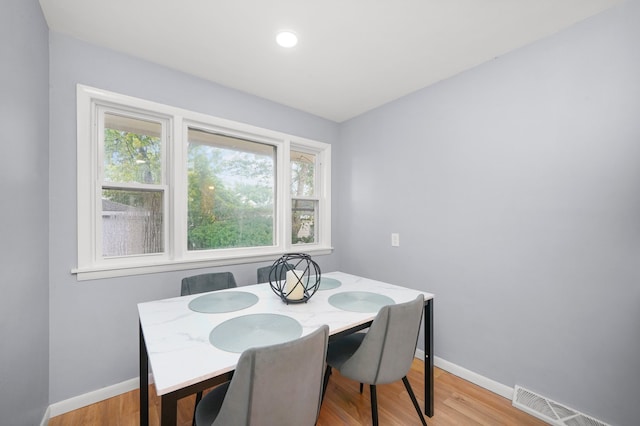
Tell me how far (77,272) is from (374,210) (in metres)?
2.49

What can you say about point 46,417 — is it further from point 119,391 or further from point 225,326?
point 225,326

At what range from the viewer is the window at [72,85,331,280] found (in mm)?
1809

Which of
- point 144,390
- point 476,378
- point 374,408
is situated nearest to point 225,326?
point 144,390

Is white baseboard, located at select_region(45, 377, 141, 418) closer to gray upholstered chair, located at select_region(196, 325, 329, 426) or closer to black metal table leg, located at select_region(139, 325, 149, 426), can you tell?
black metal table leg, located at select_region(139, 325, 149, 426)

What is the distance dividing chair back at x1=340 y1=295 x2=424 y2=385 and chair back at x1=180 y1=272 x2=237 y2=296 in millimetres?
1074

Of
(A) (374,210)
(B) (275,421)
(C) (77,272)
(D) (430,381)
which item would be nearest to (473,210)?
(A) (374,210)

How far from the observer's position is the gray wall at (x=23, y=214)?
1.07m

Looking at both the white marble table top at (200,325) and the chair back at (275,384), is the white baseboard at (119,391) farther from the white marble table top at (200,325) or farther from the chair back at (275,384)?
the chair back at (275,384)

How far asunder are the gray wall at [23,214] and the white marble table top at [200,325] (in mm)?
489

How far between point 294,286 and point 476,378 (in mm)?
1666

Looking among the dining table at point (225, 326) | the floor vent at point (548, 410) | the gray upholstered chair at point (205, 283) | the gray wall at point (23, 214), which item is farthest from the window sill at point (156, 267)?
the floor vent at point (548, 410)

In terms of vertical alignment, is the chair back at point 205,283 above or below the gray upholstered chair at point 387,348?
above

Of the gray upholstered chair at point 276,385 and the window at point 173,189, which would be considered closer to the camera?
the gray upholstered chair at point 276,385

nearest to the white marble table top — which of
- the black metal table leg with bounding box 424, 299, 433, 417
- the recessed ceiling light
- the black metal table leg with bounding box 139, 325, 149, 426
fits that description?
the black metal table leg with bounding box 424, 299, 433, 417
